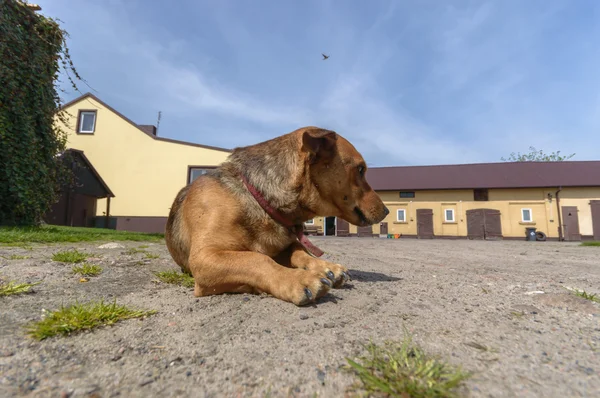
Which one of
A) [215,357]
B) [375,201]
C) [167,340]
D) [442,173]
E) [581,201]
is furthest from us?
[442,173]

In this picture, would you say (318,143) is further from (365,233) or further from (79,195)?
(365,233)

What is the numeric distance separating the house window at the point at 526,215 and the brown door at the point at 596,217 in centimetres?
422


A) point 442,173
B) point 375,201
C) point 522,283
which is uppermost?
point 442,173

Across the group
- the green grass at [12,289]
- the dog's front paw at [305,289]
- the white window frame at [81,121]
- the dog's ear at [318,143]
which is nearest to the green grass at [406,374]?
the dog's front paw at [305,289]

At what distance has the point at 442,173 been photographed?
3034cm

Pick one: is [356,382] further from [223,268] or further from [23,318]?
[23,318]

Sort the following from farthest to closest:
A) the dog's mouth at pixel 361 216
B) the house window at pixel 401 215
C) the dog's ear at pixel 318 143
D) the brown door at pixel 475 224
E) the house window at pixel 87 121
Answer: the house window at pixel 401 215, the brown door at pixel 475 224, the house window at pixel 87 121, the dog's mouth at pixel 361 216, the dog's ear at pixel 318 143

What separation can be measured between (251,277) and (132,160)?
22.9 m

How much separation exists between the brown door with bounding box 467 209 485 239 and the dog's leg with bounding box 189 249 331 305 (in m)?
28.5

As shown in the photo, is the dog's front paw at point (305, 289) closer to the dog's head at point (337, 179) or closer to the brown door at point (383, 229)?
the dog's head at point (337, 179)

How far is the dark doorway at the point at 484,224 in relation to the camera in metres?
25.8

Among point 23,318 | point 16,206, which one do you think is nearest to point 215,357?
point 23,318

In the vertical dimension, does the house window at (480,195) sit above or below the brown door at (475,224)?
above

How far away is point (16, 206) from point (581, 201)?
35706mm
